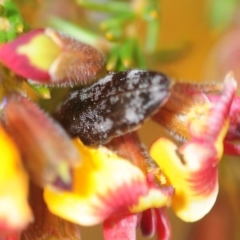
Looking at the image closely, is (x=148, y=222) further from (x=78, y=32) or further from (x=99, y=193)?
(x=78, y=32)

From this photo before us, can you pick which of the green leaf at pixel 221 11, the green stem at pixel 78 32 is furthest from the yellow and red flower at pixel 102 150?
the green leaf at pixel 221 11

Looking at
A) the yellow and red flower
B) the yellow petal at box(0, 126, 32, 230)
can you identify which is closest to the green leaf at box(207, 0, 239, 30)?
the yellow and red flower

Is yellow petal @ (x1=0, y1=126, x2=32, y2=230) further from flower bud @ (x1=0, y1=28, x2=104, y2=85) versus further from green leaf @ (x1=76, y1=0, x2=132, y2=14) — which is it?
green leaf @ (x1=76, y1=0, x2=132, y2=14)

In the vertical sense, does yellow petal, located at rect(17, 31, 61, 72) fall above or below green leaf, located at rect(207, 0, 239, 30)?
above

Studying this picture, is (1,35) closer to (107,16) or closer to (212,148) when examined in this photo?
(212,148)

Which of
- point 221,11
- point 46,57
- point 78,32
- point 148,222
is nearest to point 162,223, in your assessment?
point 148,222

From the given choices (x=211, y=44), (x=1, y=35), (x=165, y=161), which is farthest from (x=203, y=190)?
(x=211, y=44)
